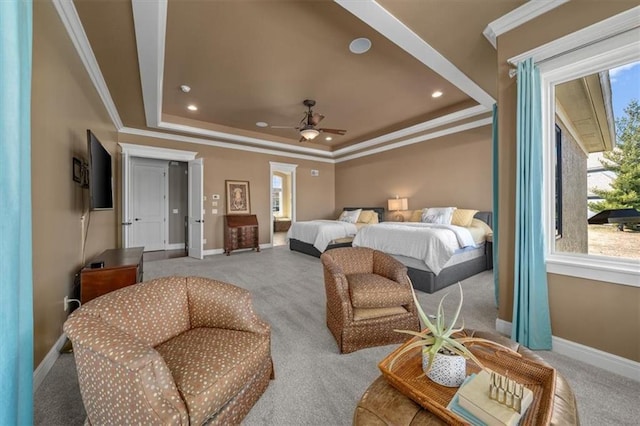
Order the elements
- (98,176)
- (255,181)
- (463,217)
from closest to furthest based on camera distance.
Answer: (98,176)
(463,217)
(255,181)

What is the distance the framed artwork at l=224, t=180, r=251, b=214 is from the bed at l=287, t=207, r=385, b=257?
4.71ft

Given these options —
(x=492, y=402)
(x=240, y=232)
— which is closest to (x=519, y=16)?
(x=492, y=402)

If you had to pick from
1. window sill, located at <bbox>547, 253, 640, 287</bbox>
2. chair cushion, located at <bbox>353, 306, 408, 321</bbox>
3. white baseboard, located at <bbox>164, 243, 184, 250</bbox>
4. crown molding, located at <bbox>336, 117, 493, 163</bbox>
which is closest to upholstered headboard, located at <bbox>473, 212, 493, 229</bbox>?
crown molding, located at <bbox>336, 117, 493, 163</bbox>

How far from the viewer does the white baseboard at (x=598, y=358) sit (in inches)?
69.9

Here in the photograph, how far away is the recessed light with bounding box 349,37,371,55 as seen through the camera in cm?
295

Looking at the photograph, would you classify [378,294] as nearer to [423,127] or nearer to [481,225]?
[481,225]

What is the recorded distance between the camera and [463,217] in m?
4.82

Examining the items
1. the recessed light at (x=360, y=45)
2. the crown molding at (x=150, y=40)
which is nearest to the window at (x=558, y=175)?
the recessed light at (x=360, y=45)

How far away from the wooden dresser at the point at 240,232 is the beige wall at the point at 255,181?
309 mm

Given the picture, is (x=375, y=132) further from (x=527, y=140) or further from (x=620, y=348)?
(x=620, y=348)

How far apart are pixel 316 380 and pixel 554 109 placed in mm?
2910

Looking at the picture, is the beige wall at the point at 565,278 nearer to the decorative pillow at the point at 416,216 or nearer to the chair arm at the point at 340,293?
the chair arm at the point at 340,293

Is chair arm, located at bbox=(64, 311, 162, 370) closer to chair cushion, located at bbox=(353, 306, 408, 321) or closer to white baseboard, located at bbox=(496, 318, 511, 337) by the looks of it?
chair cushion, located at bbox=(353, 306, 408, 321)

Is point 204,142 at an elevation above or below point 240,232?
above
